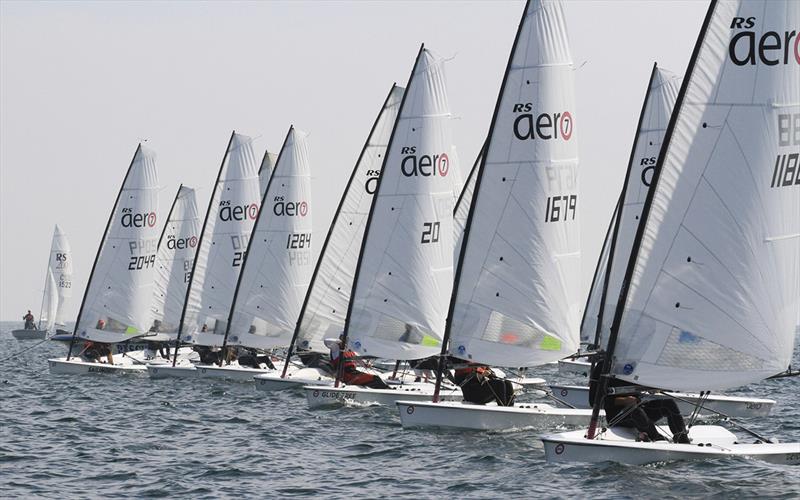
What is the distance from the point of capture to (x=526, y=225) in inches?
930

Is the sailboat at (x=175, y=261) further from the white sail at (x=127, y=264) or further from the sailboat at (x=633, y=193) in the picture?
the sailboat at (x=633, y=193)

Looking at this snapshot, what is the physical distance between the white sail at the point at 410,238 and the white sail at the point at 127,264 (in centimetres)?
1447

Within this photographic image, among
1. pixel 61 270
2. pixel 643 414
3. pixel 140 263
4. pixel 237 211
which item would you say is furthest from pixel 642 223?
pixel 61 270

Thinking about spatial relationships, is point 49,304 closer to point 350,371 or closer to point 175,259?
point 175,259

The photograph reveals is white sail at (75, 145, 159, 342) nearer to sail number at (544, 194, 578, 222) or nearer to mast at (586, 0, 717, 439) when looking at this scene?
sail number at (544, 194, 578, 222)

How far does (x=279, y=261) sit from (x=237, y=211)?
4.91 meters

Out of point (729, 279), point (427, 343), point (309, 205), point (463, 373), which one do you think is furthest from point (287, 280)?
point (729, 279)

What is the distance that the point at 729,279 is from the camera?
17.4 meters

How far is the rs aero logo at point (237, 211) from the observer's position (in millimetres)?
42125

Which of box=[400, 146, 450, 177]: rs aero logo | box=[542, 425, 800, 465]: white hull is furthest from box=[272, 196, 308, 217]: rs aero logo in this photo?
box=[542, 425, 800, 465]: white hull

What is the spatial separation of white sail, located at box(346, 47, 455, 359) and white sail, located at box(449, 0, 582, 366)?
4.00m

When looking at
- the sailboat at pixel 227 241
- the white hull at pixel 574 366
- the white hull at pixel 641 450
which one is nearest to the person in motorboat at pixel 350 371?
the white hull at pixel 641 450

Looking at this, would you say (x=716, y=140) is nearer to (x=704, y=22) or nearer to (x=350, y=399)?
(x=704, y=22)

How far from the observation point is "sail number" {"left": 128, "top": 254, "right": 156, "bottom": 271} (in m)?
41.0
